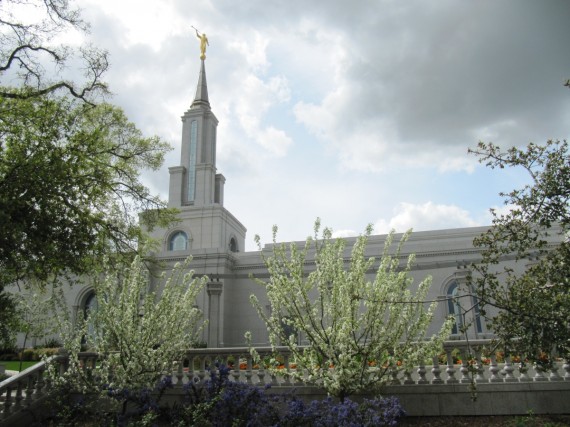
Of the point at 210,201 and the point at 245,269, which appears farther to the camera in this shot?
the point at 210,201

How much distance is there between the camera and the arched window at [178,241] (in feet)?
109

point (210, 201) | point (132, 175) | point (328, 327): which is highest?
point (210, 201)

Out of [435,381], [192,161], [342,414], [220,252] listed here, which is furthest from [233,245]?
[342,414]

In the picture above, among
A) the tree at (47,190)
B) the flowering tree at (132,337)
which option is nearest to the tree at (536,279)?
the flowering tree at (132,337)

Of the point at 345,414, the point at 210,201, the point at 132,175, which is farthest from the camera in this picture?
the point at 210,201

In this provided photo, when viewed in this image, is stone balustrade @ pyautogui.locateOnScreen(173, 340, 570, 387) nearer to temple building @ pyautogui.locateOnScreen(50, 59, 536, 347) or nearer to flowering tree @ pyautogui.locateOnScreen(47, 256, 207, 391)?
flowering tree @ pyautogui.locateOnScreen(47, 256, 207, 391)

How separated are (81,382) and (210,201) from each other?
85.7 feet

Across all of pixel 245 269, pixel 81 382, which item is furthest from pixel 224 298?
pixel 81 382

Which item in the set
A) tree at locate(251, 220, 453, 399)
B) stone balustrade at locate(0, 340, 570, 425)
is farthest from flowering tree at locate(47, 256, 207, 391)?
tree at locate(251, 220, 453, 399)

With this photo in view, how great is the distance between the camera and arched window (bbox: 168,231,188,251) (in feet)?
109

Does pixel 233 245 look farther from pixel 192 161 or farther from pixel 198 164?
pixel 192 161

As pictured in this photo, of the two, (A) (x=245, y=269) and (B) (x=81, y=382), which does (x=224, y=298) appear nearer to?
(A) (x=245, y=269)

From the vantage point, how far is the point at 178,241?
3366 centimetres

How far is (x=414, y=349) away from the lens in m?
8.18
